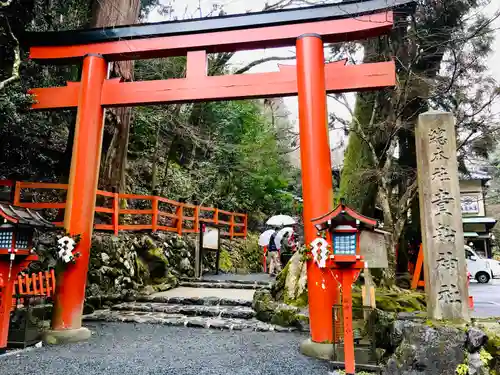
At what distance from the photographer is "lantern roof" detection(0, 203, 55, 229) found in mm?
4437

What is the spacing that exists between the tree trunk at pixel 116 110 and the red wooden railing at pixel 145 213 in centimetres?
58

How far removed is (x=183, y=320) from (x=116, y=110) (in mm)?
5041

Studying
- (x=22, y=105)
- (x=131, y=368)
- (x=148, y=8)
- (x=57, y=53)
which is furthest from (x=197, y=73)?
(x=148, y=8)

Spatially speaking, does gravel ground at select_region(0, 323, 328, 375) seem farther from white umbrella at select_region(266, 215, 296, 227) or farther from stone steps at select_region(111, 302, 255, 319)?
white umbrella at select_region(266, 215, 296, 227)

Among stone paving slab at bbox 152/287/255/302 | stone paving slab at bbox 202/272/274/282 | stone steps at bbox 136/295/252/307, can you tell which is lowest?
stone steps at bbox 136/295/252/307

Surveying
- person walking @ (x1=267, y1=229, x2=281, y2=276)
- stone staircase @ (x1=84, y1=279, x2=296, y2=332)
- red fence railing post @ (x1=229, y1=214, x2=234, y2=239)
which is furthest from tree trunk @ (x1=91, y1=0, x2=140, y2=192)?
red fence railing post @ (x1=229, y1=214, x2=234, y2=239)

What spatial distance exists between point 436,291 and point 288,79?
3.46 m

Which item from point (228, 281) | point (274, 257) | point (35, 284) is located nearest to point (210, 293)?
point (228, 281)

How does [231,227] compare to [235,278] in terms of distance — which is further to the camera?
[231,227]

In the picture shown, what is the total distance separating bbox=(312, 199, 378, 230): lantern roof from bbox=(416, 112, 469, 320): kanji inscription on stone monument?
2.31 ft

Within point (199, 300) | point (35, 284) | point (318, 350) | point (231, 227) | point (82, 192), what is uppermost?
point (231, 227)

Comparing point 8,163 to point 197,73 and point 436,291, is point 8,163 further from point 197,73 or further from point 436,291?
point 436,291

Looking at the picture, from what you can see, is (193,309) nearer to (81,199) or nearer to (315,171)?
(81,199)

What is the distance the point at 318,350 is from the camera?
4.43 m
